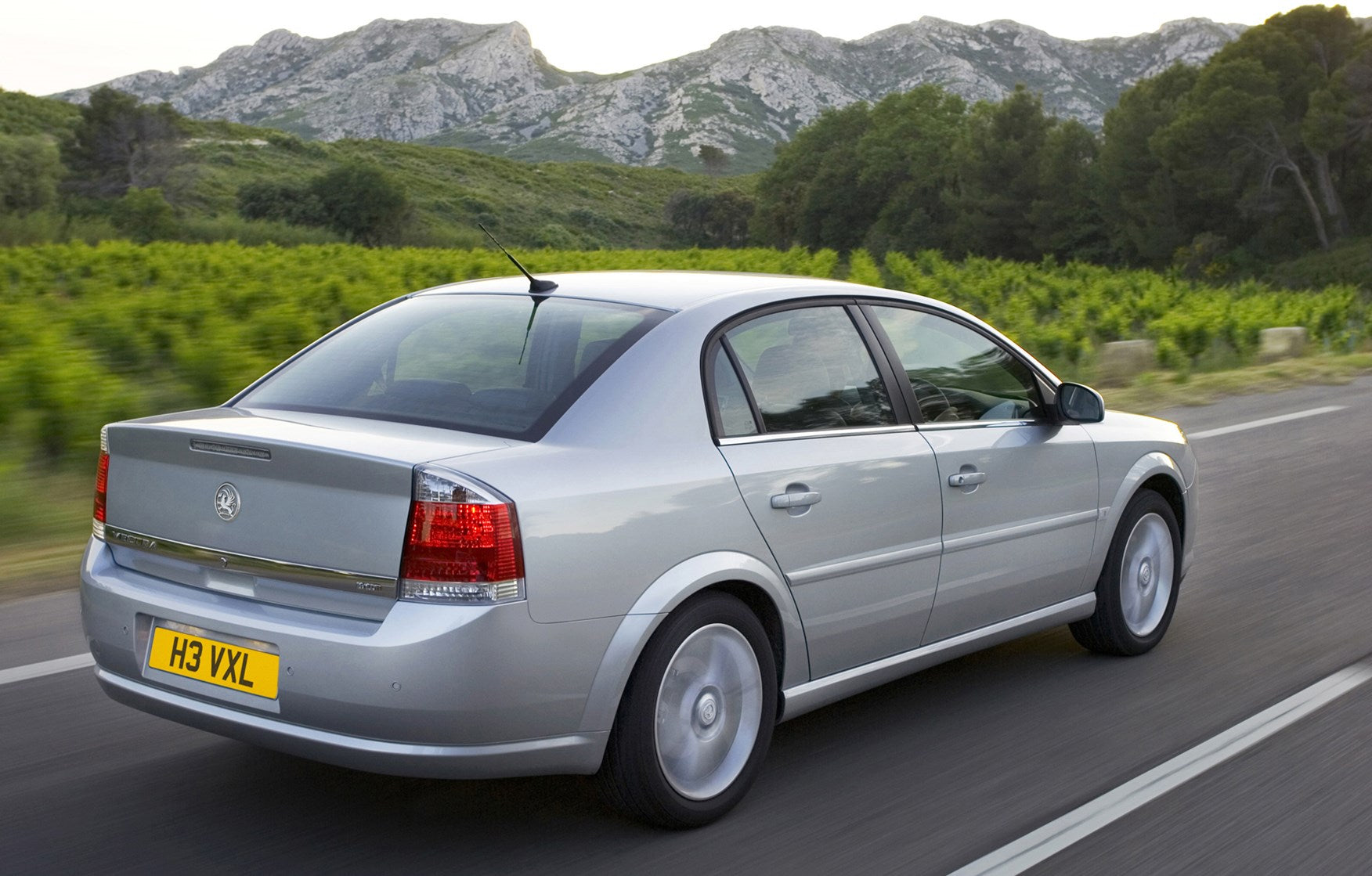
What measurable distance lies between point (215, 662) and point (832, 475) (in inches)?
68.8

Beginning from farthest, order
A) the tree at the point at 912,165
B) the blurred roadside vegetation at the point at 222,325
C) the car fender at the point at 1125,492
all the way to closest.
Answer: the tree at the point at 912,165
the blurred roadside vegetation at the point at 222,325
the car fender at the point at 1125,492

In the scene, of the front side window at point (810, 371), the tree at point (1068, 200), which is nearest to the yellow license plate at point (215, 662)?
the front side window at point (810, 371)

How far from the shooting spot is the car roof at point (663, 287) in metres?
4.18

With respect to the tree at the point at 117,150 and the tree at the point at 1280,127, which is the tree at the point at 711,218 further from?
the tree at the point at 1280,127

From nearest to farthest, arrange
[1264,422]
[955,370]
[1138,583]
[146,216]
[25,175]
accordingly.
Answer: [955,370] < [1138,583] < [1264,422] < [25,175] < [146,216]

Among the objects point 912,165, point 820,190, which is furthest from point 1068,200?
point 820,190

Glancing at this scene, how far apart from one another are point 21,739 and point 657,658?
2145 mm

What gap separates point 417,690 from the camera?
10.3ft

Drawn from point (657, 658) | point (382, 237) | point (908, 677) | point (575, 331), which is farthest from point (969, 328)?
point (382, 237)

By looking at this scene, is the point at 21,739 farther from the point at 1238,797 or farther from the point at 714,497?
the point at 1238,797

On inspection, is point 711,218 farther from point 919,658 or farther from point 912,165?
point 919,658

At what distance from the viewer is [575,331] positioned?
401 cm

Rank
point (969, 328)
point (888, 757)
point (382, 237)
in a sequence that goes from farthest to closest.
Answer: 1. point (382, 237)
2. point (969, 328)
3. point (888, 757)

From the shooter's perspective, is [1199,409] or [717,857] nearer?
[717,857]
